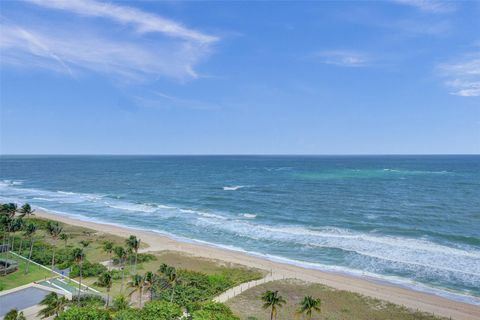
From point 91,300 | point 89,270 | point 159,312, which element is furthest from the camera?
point 89,270

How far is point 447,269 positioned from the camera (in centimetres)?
5341

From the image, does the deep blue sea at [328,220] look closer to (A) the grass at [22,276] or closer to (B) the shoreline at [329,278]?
(B) the shoreline at [329,278]

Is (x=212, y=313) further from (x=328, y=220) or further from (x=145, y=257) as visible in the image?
(x=328, y=220)

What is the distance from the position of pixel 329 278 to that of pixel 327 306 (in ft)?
31.0

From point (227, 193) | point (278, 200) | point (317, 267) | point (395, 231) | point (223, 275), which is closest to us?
point (223, 275)

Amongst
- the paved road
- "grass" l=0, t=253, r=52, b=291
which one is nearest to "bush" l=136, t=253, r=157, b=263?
"grass" l=0, t=253, r=52, b=291

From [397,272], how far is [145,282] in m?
37.8

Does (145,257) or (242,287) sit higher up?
(145,257)

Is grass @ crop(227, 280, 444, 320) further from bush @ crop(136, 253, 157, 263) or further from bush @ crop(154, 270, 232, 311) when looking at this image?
bush @ crop(136, 253, 157, 263)

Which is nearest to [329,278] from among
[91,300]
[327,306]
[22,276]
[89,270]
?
[327,306]

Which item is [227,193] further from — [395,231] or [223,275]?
[223,275]

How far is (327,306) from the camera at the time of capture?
42.9 meters

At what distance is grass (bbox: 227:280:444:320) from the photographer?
40250 mm

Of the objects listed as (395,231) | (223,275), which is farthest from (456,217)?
(223,275)
